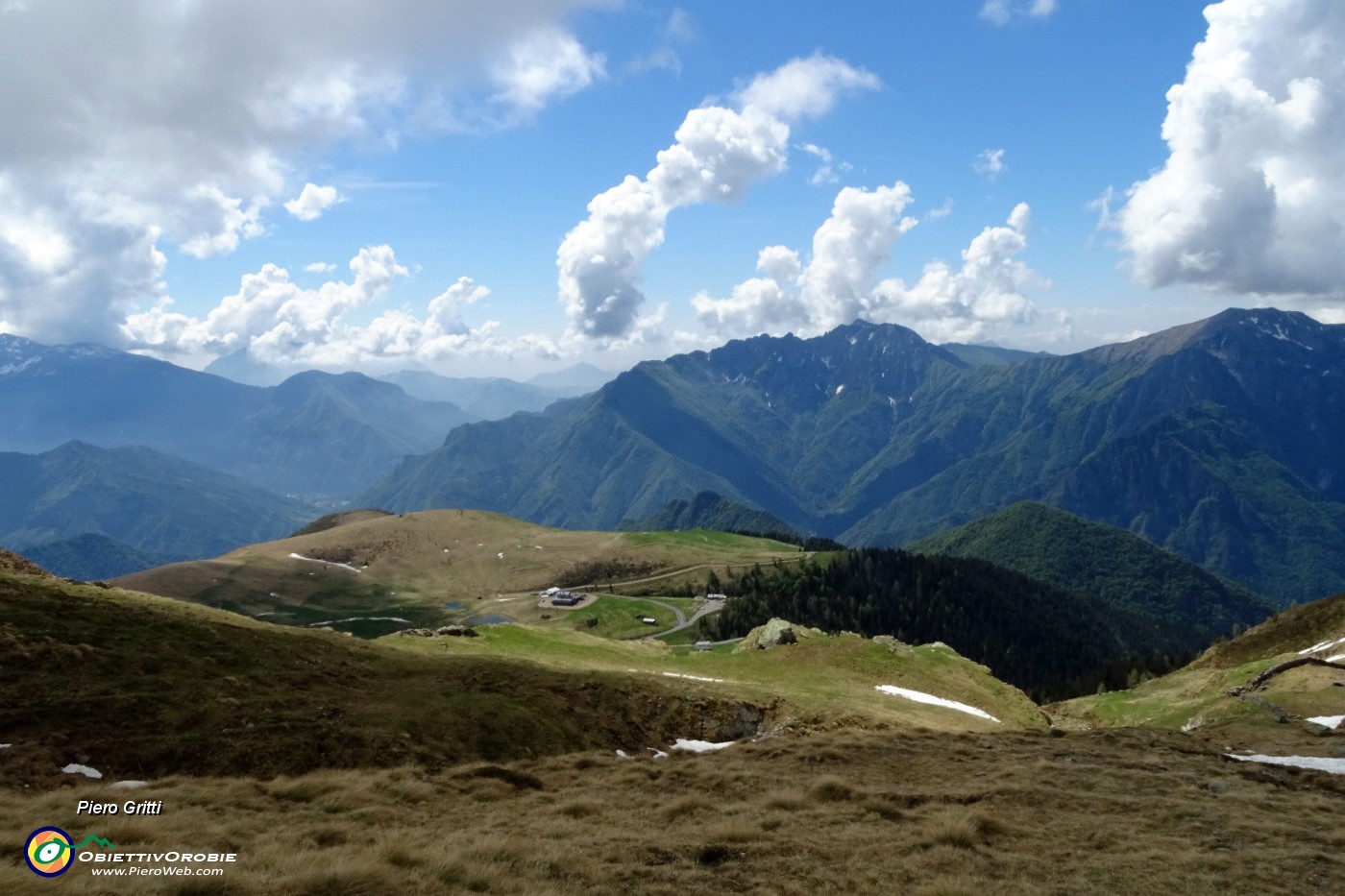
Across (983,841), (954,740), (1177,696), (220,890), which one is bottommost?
(1177,696)

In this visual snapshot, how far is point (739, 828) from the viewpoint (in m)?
17.2

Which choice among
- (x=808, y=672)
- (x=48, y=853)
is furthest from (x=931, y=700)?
(x=48, y=853)

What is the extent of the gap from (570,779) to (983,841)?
12979 millimetres

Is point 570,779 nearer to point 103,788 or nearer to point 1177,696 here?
point 103,788

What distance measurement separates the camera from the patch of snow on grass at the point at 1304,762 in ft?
91.6

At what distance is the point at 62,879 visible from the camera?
37.2 feet

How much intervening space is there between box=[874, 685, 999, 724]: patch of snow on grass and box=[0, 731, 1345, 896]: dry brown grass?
2255 centimetres

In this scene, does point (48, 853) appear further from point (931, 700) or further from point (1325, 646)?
point (1325, 646)

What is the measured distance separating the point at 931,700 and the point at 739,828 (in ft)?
123

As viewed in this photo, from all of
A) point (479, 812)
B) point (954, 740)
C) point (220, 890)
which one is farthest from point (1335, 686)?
point (220, 890)

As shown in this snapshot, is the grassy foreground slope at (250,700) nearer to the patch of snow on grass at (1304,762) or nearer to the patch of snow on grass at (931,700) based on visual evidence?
the patch of snow on grass at (931,700)

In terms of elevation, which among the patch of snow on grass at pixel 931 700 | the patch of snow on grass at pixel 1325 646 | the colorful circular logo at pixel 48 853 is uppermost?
the colorful circular logo at pixel 48 853

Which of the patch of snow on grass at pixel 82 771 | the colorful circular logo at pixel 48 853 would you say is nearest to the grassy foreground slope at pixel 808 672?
the patch of snow on grass at pixel 82 771

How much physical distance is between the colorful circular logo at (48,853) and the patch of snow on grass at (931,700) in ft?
148
